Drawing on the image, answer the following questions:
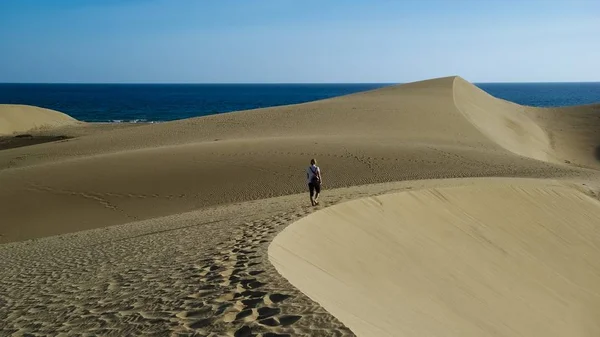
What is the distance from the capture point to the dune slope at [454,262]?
741 cm

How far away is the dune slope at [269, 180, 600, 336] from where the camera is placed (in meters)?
7.41

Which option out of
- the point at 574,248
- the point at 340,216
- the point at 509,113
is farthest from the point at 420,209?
the point at 509,113

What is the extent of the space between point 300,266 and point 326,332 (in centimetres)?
264

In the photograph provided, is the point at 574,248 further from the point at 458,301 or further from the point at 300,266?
the point at 300,266

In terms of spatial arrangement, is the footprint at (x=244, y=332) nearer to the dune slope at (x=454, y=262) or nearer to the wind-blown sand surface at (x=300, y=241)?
the wind-blown sand surface at (x=300, y=241)

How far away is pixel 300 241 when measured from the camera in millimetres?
9156

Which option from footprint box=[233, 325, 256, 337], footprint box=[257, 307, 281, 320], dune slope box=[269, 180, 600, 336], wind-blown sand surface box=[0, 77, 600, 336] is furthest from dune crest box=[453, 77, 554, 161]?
footprint box=[233, 325, 256, 337]

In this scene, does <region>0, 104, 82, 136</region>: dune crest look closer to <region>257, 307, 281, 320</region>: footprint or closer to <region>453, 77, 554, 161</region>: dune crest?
<region>453, 77, 554, 161</region>: dune crest

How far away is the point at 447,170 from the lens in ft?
69.5

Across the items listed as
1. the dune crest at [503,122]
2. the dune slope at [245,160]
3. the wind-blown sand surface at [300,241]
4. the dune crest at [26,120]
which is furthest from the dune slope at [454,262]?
the dune crest at [26,120]

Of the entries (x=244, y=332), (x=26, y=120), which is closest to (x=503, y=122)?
(x=244, y=332)

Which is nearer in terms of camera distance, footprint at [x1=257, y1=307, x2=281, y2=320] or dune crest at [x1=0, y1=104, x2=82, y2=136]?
footprint at [x1=257, y1=307, x2=281, y2=320]

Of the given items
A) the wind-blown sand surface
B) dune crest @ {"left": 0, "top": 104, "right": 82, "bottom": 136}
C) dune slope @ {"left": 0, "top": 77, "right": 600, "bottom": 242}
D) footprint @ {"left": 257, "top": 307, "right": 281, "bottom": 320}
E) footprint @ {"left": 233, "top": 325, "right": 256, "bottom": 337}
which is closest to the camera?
footprint @ {"left": 233, "top": 325, "right": 256, "bottom": 337}

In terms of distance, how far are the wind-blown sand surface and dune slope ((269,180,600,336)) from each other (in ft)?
0.14
